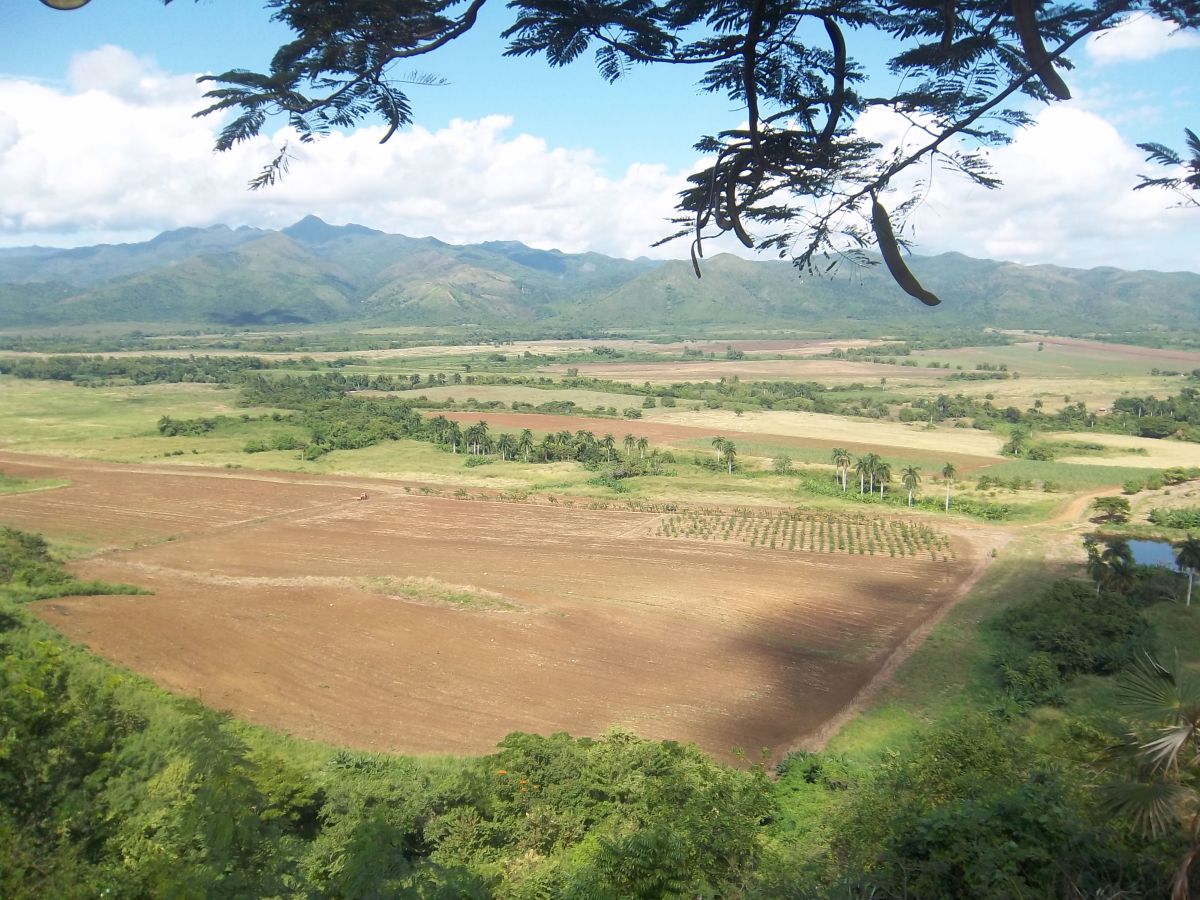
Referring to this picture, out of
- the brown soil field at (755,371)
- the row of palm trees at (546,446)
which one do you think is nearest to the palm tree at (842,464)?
the row of palm trees at (546,446)

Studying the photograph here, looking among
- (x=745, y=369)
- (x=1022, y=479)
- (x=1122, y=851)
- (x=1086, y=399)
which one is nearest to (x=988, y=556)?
(x=1022, y=479)

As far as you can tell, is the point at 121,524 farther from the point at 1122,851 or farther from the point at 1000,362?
the point at 1000,362

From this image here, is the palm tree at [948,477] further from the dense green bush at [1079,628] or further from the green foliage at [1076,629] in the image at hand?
the dense green bush at [1079,628]

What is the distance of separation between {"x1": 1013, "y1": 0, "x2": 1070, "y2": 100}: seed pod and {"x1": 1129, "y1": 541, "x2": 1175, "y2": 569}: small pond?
33.0 m

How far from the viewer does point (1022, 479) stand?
4656cm

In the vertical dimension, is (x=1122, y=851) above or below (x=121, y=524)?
above

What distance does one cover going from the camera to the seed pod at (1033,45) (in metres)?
3.56

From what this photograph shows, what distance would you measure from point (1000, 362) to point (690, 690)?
123m

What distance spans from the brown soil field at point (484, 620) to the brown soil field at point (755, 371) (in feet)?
233

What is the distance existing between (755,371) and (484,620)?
3759 inches

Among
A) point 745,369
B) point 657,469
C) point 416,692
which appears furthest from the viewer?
point 745,369

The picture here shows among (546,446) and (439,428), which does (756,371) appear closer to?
(439,428)

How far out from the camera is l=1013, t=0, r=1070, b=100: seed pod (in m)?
3.56

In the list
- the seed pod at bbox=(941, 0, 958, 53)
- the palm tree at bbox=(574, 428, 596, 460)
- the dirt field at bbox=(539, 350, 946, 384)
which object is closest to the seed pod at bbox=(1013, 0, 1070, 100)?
the seed pod at bbox=(941, 0, 958, 53)
